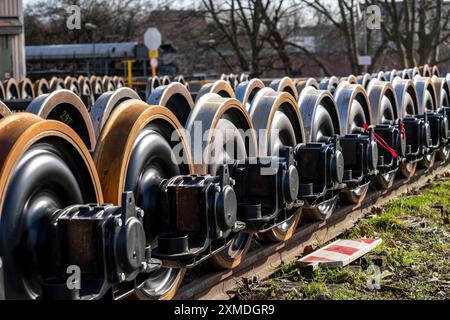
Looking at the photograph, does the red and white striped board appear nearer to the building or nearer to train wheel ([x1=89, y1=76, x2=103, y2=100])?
train wheel ([x1=89, y1=76, x2=103, y2=100])

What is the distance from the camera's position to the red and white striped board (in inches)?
189

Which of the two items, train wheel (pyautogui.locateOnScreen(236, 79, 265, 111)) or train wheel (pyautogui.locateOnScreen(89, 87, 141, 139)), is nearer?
train wheel (pyautogui.locateOnScreen(89, 87, 141, 139))

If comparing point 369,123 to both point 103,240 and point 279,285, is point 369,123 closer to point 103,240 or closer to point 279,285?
point 279,285

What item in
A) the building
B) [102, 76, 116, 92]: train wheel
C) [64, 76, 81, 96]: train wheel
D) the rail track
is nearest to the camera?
the rail track

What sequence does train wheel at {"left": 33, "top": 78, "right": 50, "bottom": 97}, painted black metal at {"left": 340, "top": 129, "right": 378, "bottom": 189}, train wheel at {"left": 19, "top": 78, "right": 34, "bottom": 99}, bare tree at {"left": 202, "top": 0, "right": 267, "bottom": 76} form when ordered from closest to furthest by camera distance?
painted black metal at {"left": 340, "top": 129, "right": 378, "bottom": 189} < train wheel at {"left": 19, "top": 78, "right": 34, "bottom": 99} < train wheel at {"left": 33, "top": 78, "right": 50, "bottom": 97} < bare tree at {"left": 202, "top": 0, "right": 267, "bottom": 76}

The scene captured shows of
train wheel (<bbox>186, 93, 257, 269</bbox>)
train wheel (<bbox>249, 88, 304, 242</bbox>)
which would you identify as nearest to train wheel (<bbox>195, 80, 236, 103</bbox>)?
train wheel (<bbox>249, 88, 304, 242</bbox>)

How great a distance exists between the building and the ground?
14.5 metres

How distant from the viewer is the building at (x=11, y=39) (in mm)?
18969

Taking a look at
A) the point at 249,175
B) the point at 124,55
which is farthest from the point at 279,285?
the point at 124,55

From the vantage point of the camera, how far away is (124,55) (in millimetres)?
32906

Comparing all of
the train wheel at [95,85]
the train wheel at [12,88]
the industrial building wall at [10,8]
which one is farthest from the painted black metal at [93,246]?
the industrial building wall at [10,8]

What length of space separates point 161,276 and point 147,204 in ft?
1.35

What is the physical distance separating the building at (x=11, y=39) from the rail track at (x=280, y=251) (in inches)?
529

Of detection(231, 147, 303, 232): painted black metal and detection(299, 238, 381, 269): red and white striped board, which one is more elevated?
detection(231, 147, 303, 232): painted black metal
